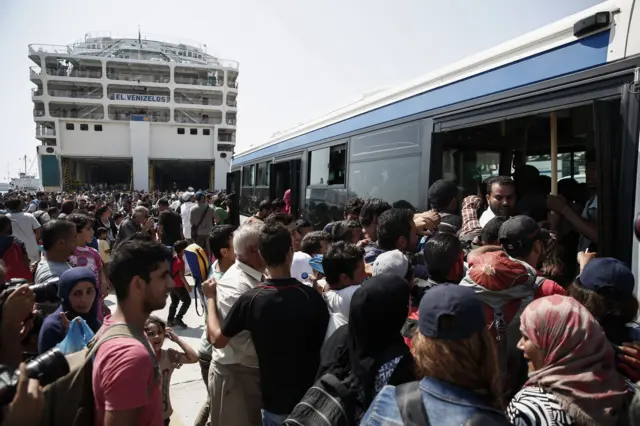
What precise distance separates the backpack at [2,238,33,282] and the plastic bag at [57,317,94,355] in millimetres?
2976

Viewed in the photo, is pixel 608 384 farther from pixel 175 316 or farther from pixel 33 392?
pixel 175 316

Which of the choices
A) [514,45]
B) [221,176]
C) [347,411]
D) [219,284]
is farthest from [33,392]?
[221,176]

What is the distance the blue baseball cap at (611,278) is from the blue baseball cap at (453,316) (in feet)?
2.91

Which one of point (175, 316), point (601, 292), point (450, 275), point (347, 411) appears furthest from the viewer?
point (175, 316)

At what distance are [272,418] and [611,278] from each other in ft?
5.82

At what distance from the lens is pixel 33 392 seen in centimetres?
132

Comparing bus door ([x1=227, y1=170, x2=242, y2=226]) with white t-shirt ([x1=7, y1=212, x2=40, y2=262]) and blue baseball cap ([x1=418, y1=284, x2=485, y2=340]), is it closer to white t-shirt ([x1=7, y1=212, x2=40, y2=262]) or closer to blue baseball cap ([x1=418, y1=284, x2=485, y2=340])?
white t-shirt ([x1=7, y1=212, x2=40, y2=262])

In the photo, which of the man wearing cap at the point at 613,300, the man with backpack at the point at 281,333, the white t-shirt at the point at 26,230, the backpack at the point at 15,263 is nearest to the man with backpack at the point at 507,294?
the man wearing cap at the point at 613,300

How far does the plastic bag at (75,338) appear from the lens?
2.13 meters

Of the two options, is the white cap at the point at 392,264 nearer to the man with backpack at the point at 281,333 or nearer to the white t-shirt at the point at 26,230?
the man with backpack at the point at 281,333

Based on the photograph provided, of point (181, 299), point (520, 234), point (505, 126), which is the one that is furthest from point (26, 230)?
point (520, 234)

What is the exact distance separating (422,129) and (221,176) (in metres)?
45.0

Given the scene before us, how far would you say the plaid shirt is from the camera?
11.7ft

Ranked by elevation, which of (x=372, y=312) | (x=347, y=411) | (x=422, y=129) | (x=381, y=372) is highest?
(x=422, y=129)
